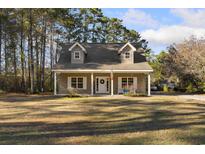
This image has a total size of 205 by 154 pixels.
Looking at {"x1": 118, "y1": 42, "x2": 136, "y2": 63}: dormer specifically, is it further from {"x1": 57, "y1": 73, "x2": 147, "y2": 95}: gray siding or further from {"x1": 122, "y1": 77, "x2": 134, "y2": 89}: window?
{"x1": 122, "y1": 77, "x2": 134, "y2": 89}: window

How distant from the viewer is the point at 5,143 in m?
8.65

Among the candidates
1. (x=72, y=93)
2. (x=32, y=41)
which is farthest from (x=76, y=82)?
(x=32, y=41)

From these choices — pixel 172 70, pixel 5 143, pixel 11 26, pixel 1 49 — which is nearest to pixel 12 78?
pixel 1 49

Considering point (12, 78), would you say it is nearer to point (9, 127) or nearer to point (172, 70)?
point (172, 70)

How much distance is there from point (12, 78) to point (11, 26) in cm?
639

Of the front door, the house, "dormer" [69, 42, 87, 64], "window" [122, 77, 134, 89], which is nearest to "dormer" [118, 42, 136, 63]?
the house

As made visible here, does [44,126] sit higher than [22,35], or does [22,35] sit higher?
[22,35]

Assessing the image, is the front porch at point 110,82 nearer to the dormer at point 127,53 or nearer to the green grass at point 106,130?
the dormer at point 127,53

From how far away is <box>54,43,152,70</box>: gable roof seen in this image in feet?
109

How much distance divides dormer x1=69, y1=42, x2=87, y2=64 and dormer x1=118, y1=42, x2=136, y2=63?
143 inches

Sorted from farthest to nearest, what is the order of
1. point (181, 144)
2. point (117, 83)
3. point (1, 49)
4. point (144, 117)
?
point (1, 49) < point (117, 83) < point (144, 117) < point (181, 144)

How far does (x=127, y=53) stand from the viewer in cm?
3478

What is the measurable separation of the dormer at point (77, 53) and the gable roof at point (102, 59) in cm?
49

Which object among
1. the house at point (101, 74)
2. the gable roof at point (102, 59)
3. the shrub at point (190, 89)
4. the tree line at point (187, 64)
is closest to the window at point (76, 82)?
the house at point (101, 74)
